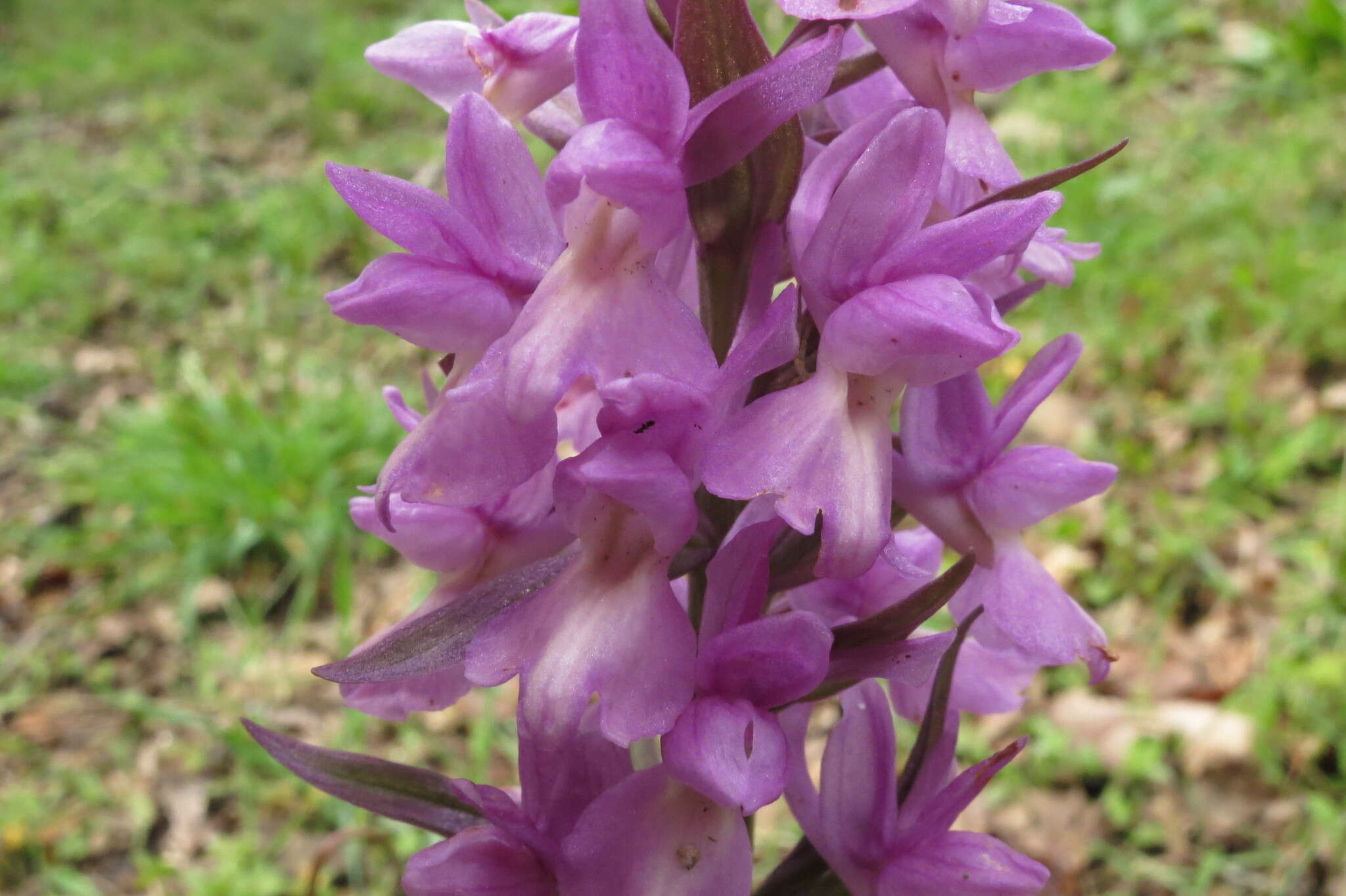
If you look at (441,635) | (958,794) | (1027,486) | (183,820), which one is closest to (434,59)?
(441,635)

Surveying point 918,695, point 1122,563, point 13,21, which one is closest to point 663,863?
point 918,695

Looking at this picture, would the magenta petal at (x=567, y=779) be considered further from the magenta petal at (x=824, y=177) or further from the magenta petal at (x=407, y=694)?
the magenta petal at (x=824, y=177)

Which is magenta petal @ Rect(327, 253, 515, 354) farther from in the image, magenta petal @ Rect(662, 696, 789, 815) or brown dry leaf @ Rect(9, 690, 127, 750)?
brown dry leaf @ Rect(9, 690, 127, 750)

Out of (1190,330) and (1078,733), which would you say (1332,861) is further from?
(1190,330)

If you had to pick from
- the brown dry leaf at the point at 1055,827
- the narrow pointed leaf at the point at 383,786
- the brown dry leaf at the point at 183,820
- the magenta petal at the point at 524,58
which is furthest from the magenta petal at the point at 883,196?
the brown dry leaf at the point at 183,820

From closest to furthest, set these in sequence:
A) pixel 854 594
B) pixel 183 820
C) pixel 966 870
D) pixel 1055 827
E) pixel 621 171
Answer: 1. pixel 621 171
2. pixel 966 870
3. pixel 854 594
4. pixel 1055 827
5. pixel 183 820

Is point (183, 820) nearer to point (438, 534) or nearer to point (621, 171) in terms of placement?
point (438, 534)
